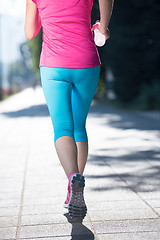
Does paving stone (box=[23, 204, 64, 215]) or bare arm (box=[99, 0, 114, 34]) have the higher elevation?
bare arm (box=[99, 0, 114, 34])

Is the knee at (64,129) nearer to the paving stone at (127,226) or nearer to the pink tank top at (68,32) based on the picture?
the pink tank top at (68,32)

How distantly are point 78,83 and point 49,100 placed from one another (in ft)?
0.74

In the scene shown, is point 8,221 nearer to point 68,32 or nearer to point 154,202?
point 154,202

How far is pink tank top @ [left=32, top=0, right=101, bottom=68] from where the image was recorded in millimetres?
3148

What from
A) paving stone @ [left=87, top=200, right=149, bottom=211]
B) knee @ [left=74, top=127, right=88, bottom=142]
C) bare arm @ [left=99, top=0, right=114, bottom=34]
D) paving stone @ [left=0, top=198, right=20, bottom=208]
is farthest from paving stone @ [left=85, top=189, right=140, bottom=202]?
bare arm @ [left=99, top=0, right=114, bottom=34]

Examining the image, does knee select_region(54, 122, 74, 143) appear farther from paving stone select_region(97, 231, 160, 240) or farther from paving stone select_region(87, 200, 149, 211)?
paving stone select_region(87, 200, 149, 211)

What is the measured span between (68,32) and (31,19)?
1.17ft

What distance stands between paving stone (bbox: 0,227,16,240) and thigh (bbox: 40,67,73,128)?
0.76m

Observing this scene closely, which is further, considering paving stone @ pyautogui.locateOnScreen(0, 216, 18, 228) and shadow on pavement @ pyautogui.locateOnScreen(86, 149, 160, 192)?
shadow on pavement @ pyautogui.locateOnScreen(86, 149, 160, 192)

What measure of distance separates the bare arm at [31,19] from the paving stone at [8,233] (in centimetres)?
133

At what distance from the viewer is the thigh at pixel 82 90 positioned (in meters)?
3.20

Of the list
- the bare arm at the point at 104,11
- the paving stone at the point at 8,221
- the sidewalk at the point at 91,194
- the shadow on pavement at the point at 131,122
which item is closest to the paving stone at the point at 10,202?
the sidewalk at the point at 91,194

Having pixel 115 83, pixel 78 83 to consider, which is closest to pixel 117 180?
pixel 78 83

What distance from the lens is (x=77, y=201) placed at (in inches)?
115
